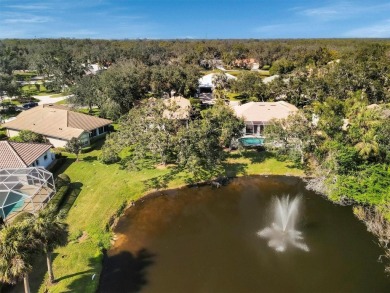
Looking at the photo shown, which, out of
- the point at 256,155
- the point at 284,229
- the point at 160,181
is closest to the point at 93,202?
the point at 160,181

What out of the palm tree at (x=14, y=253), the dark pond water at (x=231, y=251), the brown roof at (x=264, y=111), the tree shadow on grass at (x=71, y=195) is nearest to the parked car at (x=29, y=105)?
the tree shadow on grass at (x=71, y=195)

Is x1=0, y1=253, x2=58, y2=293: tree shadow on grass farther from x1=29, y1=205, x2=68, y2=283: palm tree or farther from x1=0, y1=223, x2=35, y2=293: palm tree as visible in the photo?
x1=0, y1=223, x2=35, y2=293: palm tree

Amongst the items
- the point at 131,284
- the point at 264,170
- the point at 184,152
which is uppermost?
Result: the point at 184,152

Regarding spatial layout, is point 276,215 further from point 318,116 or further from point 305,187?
point 318,116

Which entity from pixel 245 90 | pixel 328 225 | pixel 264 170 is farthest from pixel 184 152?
pixel 245 90

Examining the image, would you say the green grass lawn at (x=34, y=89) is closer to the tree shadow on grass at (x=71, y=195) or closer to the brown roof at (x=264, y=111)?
the brown roof at (x=264, y=111)

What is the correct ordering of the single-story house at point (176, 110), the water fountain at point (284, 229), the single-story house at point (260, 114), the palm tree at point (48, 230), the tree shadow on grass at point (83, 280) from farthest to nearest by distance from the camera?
the single-story house at point (260, 114), the single-story house at point (176, 110), the water fountain at point (284, 229), the tree shadow on grass at point (83, 280), the palm tree at point (48, 230)
